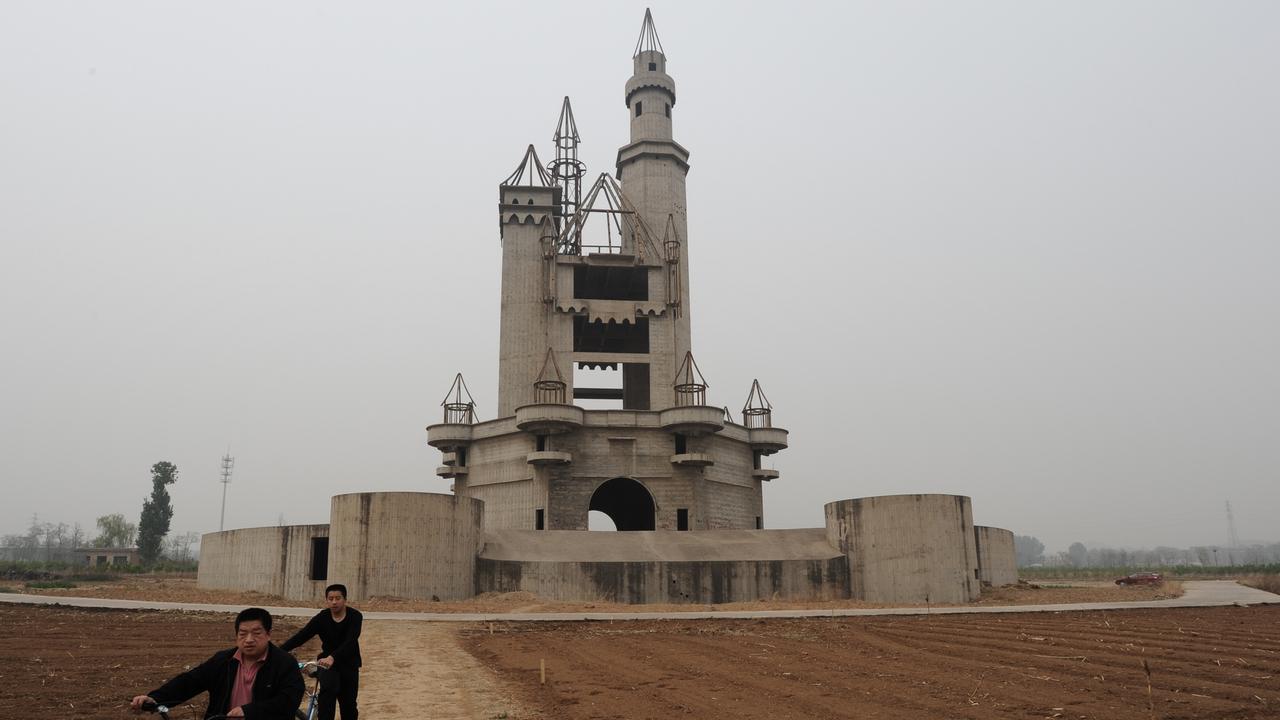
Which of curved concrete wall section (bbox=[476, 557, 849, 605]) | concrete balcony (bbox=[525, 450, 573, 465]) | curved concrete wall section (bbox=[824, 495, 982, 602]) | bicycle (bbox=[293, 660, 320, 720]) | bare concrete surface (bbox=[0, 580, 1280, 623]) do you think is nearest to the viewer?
bicycle (bbox=[293, 660, 320, 720])

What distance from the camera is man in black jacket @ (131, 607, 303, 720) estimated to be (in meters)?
5.99

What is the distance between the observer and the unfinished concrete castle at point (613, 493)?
102 ft

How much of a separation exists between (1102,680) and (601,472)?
32197 millimetres

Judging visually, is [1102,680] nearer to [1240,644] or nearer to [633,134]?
[1240,644]

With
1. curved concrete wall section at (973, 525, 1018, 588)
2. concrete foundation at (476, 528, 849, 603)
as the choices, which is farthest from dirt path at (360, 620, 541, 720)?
curved concrete wall section at (973, 525, 1018, 588)

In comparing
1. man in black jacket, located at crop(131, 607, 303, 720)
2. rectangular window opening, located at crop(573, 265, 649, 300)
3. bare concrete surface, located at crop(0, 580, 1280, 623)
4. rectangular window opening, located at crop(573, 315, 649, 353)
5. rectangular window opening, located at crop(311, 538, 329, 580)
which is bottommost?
bare concrete surface, located at crop(0, 580, 1280, 623)

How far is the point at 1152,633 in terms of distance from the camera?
1902 centimetres

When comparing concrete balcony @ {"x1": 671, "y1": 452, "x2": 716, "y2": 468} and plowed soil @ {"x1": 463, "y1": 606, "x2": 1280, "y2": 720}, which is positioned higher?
concrete balcony @ {"x1": 671, "y1": 452, "x2": 716, "y2": 468}

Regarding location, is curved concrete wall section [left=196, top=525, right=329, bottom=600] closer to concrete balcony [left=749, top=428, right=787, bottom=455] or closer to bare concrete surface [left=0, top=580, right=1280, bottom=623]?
bare concrete surface [left=0, top=580, right=1280, bottom=623]

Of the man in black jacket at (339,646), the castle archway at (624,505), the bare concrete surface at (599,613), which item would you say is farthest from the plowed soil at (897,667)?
the castle archway at (624,505)

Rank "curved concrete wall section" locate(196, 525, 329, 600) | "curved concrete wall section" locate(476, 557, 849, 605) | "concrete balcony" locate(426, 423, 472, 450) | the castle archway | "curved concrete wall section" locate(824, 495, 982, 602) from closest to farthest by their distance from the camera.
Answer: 1. "curved concrete wall section" locate(476, 557, 849, 605)
2. "curved concrete wall section" locate(824, 495, 982, 602)
3. "curved concrete wall section" locate(196, 525, 329, 600)
4. "concrete balcony" locate(426, 423, 472, 450)
5. the castle archway

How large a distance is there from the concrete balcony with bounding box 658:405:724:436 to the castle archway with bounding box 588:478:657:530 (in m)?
6.96

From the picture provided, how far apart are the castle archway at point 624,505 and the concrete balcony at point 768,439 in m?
7.02

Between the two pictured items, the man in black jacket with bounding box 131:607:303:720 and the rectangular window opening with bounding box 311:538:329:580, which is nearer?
the man in black jacket with bounding box 131:607:303:720
